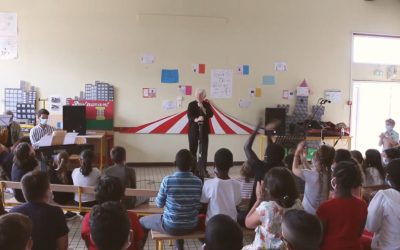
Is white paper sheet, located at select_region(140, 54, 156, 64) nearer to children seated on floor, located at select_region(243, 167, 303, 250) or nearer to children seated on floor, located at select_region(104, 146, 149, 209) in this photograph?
children seated on floor, located at select_region(104, 146, 149, 209)

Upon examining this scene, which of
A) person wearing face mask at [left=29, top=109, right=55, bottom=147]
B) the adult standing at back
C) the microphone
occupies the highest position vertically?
the microphone

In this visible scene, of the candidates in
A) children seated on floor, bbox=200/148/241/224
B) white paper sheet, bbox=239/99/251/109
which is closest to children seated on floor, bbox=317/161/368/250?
children seated on floor, bbox=200/148/241/224

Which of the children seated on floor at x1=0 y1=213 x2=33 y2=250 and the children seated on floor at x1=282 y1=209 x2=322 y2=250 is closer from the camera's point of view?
the children seated on floor at x1=0 y1=213 x2=33 y2=250

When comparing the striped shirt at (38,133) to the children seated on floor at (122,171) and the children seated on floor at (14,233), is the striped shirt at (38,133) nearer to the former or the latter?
the children seated on floor at (122,171)

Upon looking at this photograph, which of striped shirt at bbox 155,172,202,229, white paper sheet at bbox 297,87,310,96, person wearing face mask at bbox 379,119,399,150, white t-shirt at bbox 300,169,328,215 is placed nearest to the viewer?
striped shirt at bbox 155,172,202,229

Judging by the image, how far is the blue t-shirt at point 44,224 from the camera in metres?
1.97

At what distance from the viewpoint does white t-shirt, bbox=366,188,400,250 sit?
225 cm

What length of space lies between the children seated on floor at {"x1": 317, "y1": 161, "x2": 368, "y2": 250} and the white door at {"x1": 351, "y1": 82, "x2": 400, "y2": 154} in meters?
6.60

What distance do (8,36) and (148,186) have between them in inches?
150

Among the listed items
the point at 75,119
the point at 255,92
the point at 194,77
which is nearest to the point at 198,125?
the point at 194,77

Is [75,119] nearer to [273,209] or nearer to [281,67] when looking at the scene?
[281,67]

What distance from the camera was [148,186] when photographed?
5.71 metres

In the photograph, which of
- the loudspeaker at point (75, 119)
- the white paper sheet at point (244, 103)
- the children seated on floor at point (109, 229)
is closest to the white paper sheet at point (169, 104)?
the white paper sheet at point (244, 103)

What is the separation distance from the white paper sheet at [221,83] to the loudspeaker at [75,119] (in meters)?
2.54
